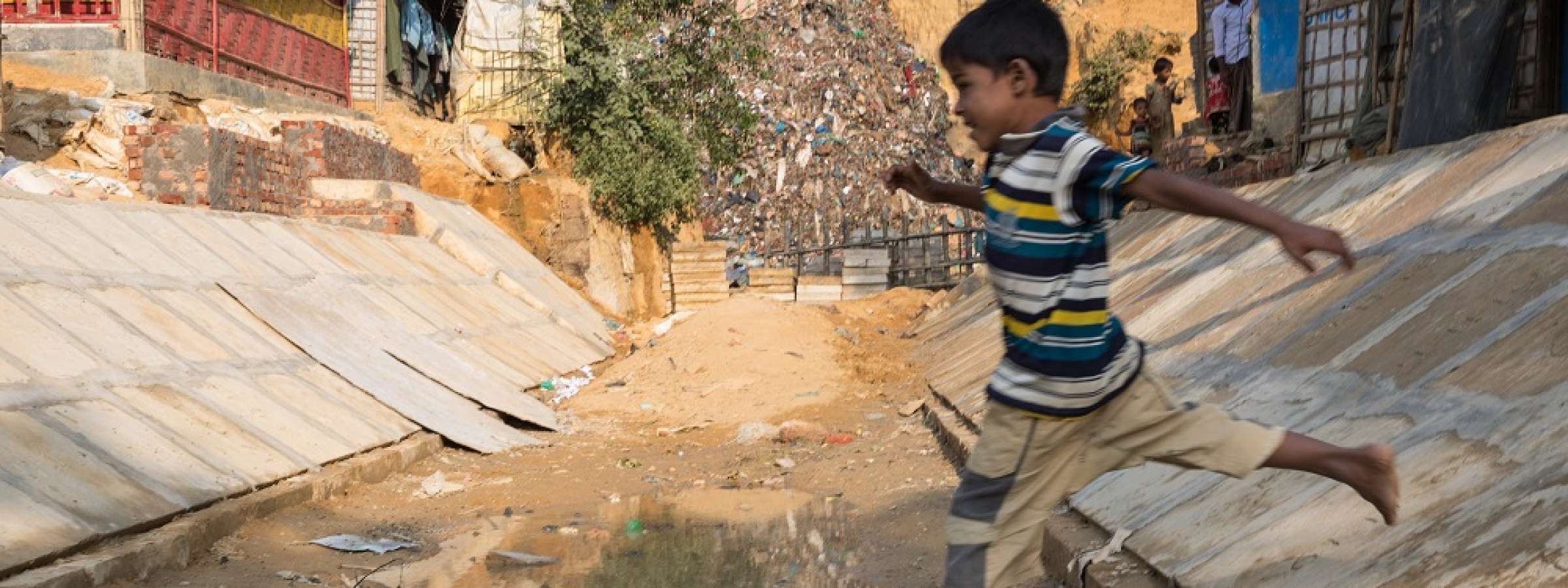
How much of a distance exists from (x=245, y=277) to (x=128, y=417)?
95.2 inches

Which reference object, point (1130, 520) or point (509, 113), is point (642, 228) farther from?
point (1130, 520)

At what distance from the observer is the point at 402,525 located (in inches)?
193

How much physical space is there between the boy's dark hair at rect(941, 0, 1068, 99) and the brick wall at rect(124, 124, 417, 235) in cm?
775

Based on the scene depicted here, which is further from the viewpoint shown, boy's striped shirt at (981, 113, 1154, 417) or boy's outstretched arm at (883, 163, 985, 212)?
boy's outstretched arm at (883, 163, 985, 212)

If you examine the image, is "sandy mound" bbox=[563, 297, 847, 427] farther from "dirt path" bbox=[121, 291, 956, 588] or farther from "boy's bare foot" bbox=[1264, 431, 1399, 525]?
"boy's bare foot" bbox=[1264, 431, 1399, 525]

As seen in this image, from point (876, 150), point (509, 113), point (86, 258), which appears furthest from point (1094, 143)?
point (876, 150)

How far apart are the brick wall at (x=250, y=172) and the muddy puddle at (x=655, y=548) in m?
4.90

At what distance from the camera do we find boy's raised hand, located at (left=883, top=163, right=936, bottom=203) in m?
2.73

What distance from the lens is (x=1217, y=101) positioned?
13.2m

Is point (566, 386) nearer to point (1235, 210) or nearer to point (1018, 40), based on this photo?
point (1018, 40)

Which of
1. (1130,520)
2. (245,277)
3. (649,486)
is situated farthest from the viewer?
(245,277)

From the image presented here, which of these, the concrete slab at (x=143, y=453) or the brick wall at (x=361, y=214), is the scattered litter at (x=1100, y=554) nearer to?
the concrete slab at (x=143, y=453)

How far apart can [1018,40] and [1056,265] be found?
0.38m

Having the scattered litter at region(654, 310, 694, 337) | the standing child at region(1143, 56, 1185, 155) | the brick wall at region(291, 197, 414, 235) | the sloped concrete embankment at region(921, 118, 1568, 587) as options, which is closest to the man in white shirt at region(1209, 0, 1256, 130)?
the standing child at region(1143, 56, 1185, 155)
